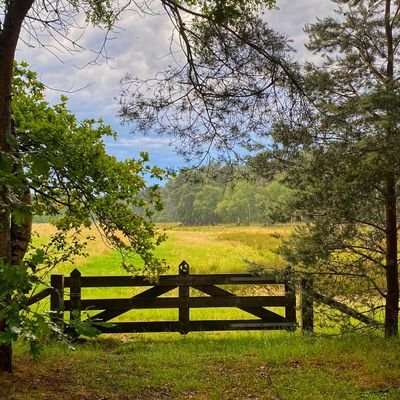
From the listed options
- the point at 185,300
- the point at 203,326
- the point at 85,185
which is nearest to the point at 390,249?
the point at 203,326

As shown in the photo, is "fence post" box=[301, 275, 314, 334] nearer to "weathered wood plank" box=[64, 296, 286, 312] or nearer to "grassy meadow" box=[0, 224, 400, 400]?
"grassy meadow" box=[0, 224, 400, 400]

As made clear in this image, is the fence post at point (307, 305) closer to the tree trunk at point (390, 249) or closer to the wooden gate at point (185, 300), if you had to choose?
the wooden gate at point (185, 300)

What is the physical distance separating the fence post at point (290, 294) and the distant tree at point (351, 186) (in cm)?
39

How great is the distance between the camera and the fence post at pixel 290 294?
814cm

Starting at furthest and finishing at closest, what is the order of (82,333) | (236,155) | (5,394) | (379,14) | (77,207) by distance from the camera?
(379,14) < (77,207) < (236,155) < (5,394) < (82,333)

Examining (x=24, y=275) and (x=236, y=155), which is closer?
(x=24, y=275)

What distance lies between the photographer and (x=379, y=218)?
7828mm

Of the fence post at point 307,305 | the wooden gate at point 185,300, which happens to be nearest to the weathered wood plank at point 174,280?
the wooden gate at point 185,300

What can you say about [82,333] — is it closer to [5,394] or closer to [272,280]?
[5,394]

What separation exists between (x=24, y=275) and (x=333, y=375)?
507 cm

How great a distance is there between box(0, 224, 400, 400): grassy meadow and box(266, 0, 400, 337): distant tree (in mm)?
1123

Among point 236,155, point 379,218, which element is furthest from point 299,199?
point 236,155

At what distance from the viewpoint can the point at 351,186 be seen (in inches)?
267

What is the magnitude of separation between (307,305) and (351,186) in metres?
2.57
